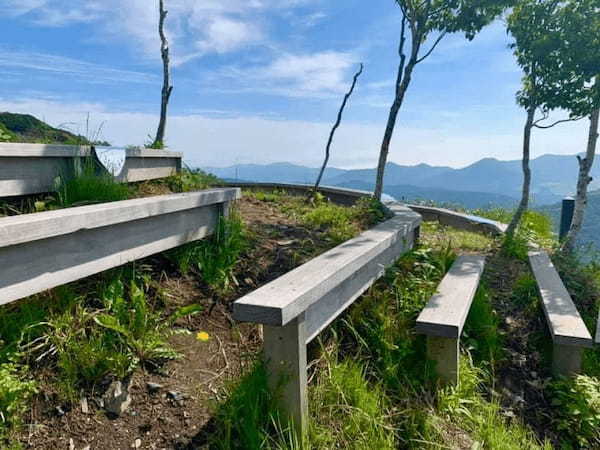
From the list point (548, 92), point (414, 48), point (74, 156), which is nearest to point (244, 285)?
point (74, 156)

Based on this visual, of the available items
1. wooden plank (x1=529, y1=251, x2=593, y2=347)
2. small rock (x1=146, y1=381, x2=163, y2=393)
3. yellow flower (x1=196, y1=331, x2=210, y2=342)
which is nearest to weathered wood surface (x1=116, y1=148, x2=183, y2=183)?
yellow flower (x1=196, y1=331, x2=210, y2=342)

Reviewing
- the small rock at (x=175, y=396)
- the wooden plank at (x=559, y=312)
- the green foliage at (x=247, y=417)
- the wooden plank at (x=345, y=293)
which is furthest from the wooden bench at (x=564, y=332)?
the small rock at (x=175, y=396)

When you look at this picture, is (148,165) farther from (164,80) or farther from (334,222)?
(164,80)

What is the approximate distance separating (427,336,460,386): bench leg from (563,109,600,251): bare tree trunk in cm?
495

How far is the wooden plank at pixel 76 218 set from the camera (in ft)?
5.82

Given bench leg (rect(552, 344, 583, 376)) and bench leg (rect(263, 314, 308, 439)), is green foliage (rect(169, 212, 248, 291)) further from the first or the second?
bench leg (rect(552, 344, 583, 376))

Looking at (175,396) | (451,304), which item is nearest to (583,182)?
(451,304)

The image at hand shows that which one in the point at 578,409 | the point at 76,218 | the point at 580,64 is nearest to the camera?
the point at 76,218

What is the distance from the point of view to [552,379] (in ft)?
9.80

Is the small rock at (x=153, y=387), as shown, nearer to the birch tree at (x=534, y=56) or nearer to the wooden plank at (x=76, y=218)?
the wooden plank at (x=76, y=218)

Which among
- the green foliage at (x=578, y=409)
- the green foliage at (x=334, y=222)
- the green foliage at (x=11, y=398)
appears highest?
the green foliage at (x=334, y=222)

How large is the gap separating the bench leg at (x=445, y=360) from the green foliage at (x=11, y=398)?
7.12 feet

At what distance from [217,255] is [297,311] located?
1.54 meters

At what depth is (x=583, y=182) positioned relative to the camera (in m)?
6.75
